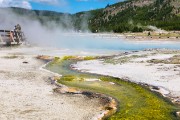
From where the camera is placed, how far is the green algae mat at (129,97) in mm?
18191

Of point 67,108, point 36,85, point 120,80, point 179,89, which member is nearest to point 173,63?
point 120,80

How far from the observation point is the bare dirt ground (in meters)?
17.7

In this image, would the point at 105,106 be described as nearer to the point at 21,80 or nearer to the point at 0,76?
the point at 21,80

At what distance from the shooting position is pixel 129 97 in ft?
72.8

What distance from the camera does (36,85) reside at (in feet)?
81.8

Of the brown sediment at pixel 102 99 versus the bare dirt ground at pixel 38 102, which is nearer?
the bare dirt ground at pixel 38 102

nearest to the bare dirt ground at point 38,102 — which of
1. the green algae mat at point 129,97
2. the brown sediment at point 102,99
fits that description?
the brown sediment at point 102,99

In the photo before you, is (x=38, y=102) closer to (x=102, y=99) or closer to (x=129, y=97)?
(x=102, y=99)

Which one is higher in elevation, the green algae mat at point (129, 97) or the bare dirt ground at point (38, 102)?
the bare dirt ground at point (38, 102)

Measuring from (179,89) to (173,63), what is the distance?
12265 millimetres

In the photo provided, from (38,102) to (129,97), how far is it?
5.88 metres

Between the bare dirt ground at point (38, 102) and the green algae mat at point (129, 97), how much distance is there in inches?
62.8

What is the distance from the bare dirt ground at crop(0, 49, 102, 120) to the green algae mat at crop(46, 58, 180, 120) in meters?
1.60

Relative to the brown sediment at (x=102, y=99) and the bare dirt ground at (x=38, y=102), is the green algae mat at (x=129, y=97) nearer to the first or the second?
the brown sediment at (x=102, y=99)
